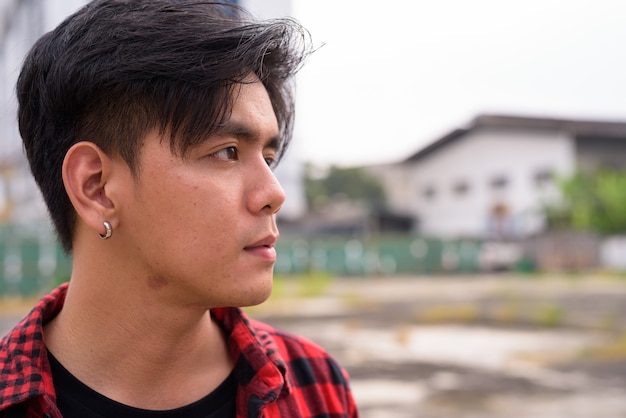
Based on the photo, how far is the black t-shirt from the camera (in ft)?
4.30

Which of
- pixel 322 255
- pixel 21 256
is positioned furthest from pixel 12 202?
pixel 322 255

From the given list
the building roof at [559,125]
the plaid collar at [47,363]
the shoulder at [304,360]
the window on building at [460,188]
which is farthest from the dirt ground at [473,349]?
the window on building at [460,188]

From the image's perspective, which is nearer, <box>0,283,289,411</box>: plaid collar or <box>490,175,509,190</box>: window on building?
<box>0,283,289,411</box>: plaid collar

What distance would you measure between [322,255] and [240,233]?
22.9 meters

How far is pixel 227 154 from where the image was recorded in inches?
54.0

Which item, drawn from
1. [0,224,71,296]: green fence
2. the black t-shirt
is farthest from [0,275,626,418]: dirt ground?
the black t-shirt

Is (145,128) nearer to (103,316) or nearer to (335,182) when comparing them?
(103,316)

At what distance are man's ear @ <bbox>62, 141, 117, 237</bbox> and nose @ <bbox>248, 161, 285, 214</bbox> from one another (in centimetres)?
27

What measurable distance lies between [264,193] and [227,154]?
11 cm

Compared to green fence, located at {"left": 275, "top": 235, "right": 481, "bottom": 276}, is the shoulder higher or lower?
higher

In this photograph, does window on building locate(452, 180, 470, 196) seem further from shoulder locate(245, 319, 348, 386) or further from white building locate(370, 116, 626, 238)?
shoulder locate(245, 319, 348, 386)

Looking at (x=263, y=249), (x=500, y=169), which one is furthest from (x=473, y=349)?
(x=500, y=169)

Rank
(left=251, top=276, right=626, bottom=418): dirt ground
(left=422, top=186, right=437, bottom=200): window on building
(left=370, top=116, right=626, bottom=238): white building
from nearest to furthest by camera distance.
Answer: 1. (left=251, top=276, right=626, bottom=418): dirt ground
2. (left=370, top=116, right=626, bottom=238): white building
3. (left=422, top=186, right=437, bottom=200): window on building

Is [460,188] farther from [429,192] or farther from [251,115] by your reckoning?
[251,115]
